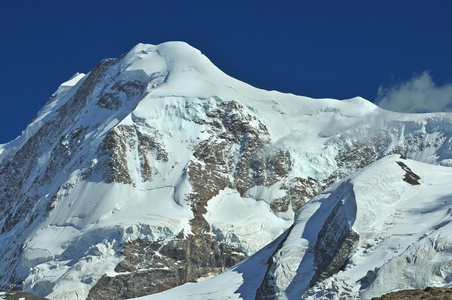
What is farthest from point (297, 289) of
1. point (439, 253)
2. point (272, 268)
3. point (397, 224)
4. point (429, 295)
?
point (429, 295)

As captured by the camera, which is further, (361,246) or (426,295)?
(361,246)

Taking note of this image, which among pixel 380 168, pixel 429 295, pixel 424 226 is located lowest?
pixel 429 295

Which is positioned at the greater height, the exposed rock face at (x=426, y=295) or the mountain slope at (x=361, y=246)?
the mountain slope at (x=361, y=246)

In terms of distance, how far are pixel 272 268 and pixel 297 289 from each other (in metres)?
5.95

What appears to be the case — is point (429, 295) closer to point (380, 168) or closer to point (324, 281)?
point (324, 281)

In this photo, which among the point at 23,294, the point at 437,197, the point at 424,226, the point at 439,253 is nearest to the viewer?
the point at 439,253

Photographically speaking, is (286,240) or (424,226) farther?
(286,240)

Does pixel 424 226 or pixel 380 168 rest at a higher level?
pixel 380 168

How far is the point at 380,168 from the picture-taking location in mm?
146375

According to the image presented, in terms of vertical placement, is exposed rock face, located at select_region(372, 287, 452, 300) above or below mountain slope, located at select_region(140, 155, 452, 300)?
below

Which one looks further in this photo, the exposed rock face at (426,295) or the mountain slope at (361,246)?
the mountain slope at (361,246)

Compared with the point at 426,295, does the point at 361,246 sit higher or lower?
higher

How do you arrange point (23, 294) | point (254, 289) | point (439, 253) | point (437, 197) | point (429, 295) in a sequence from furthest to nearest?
point (23, 294) → point (254, 289) → point (437, 197) → point (439, 253) → point (429, 295)

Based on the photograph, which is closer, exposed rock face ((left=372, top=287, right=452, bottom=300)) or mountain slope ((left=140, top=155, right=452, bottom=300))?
exposed rock face ((left=372, top=287, right=452, bottom=300))
